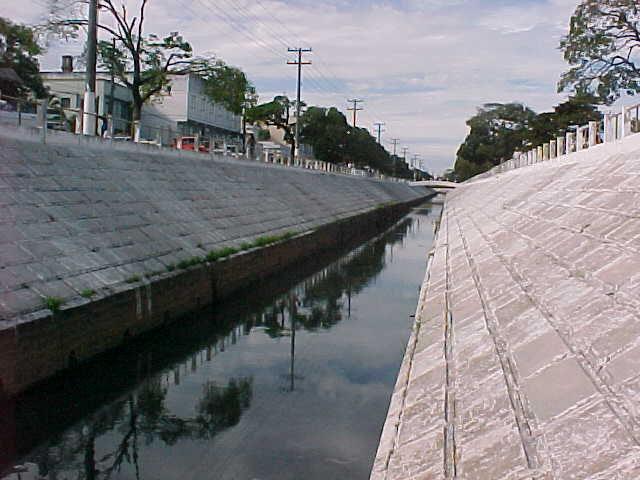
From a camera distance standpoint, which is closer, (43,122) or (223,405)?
(223,405)

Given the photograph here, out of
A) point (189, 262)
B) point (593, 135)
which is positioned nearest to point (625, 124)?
point (593, 135)

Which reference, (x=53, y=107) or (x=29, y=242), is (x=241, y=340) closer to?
(x=29, y=242)

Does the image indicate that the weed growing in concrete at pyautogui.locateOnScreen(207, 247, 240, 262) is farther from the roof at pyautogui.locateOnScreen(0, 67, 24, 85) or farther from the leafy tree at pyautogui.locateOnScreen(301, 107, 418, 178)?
the leafy tree at pyautogui.locateOnScreen(301, 107, 418, 178)

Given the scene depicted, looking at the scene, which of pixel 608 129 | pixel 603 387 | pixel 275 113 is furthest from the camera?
pixel 275 113

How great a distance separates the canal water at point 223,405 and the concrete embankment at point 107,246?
0.44 meters

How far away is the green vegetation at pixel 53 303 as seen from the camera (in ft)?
27.2

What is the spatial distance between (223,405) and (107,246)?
11.9 ft

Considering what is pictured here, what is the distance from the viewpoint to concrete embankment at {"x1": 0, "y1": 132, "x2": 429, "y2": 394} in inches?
326

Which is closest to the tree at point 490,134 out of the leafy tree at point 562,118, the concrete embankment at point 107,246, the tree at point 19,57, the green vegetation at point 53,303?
the leafy tree at point 562,118

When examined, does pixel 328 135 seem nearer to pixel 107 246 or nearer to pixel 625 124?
pixel 625 124

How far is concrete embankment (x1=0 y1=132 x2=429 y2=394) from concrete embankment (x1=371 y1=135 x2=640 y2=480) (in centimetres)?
412

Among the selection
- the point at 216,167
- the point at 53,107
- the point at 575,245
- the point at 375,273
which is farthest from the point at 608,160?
the point at 216,167

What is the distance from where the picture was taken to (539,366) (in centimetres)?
379

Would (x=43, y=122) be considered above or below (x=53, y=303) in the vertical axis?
above
